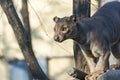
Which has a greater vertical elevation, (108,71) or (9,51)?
(108,71)

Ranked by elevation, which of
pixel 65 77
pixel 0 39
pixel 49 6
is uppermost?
pixel 49 6

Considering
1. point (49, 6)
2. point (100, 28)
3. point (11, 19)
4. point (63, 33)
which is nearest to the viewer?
point (63, 33)

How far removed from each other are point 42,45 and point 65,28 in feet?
15.3

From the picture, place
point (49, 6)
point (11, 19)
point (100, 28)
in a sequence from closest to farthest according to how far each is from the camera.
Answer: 1. point (100, 28)
2. point (11, 19)
3. point (49, 6)

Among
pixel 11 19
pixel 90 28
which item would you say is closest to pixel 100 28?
pixel 90 28

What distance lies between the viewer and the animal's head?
3.21 meters

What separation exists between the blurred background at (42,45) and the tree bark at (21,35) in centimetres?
246

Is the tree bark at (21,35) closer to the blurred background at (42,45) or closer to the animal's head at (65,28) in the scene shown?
Result: the animal's head at (65,28)

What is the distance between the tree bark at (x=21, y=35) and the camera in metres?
5.02

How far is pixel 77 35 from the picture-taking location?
332 cm

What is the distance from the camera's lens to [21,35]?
5082 mm

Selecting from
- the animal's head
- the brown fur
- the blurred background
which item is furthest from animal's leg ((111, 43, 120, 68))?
the blurred background

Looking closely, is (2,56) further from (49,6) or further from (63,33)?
(63,33)

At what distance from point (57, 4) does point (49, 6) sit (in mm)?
132
